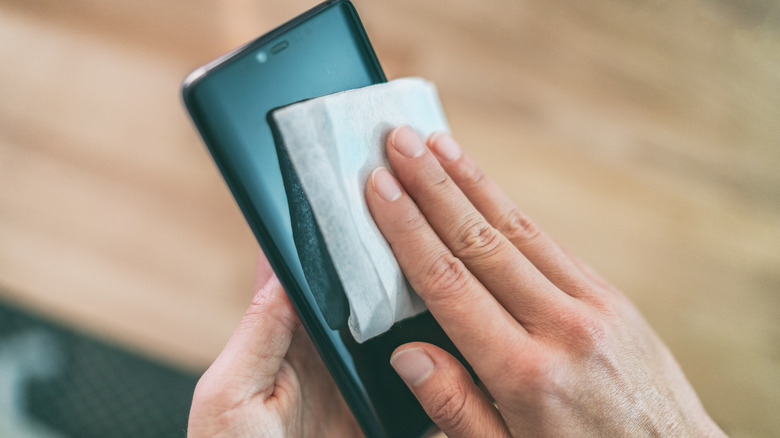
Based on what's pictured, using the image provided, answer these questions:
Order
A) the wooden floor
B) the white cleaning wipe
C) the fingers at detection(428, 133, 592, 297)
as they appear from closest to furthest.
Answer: the white cleaning wipe < the fingers at detection(428, 133, 592, 297) < the wooden floor

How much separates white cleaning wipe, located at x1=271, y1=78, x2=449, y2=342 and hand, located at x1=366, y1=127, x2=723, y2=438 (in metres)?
0.01

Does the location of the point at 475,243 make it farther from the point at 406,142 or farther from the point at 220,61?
the point at 220,61

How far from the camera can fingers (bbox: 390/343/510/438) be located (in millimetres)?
307

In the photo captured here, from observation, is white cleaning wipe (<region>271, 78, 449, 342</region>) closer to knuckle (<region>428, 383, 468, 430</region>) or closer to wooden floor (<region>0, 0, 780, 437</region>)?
knuckle (<region>428, 383, 468, 430</region>)

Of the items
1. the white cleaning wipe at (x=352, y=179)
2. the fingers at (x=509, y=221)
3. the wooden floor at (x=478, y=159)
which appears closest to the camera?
the white cleaning wipe at (x=352, y=179)

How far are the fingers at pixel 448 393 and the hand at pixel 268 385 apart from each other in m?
0.11

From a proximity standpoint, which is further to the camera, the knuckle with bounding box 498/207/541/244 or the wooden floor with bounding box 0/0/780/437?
the wooden floor with bounding box 0/0/780/437

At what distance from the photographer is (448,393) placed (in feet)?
1.01

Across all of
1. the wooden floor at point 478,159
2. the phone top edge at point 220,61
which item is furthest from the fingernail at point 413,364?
the wooden floor at point 478,159

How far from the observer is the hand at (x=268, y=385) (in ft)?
1.04

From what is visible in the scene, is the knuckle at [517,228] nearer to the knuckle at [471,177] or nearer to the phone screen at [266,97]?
the knuckle at [471,177]

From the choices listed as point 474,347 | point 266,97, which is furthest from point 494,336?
point 266,97

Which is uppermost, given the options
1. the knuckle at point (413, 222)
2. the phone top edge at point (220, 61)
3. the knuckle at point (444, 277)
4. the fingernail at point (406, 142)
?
the phone top edge at point (220, 61)

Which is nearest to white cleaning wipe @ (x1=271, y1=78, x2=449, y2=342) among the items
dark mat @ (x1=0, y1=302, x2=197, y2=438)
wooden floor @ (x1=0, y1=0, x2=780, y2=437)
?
wooden floor @ (x1=0, y1=0, x2=780, y2=437)
